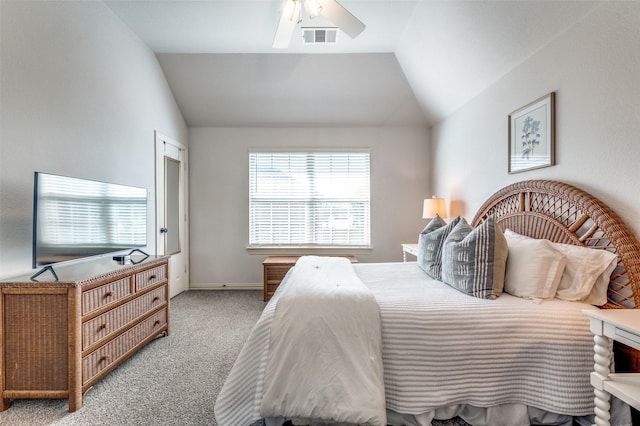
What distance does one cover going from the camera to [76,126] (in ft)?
8.25

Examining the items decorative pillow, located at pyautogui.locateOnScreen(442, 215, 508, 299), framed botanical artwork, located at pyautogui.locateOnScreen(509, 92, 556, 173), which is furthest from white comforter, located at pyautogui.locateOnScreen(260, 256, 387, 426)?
framed botanical artwork, located at pyautogui.locateOnScreen(509, 92, 556, 173)

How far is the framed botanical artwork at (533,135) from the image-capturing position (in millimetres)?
2227

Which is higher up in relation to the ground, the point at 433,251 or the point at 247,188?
the point at 247,188

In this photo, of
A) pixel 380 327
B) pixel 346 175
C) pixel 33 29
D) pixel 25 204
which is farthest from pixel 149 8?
pixel 380 327

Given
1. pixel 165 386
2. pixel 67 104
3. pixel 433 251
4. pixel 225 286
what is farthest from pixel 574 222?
pixel 225 286

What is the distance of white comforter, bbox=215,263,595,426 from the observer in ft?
5.01

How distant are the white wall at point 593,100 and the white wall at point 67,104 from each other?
3.66m

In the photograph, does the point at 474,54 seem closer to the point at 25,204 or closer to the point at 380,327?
the point at 380,327

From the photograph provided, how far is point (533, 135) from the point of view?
2404 mm

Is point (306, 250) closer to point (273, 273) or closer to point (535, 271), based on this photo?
point (273, 273)

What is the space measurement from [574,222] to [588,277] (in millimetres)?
414

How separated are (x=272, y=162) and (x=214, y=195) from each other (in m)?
0.99

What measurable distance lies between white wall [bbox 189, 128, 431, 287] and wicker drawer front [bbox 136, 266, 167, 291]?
177 centimetres

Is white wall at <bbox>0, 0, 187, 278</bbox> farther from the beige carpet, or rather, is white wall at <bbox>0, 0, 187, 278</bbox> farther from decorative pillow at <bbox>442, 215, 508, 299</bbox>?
decorative pillow at <bbox>442, 215, 508, 299</bbox>
